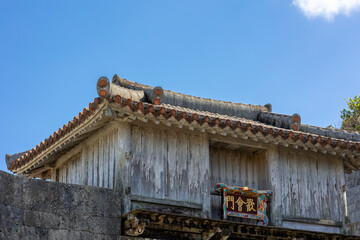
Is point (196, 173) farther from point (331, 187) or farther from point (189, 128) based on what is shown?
point (331, 187)

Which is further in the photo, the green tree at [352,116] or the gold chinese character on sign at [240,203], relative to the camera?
the green tree at [352,116]

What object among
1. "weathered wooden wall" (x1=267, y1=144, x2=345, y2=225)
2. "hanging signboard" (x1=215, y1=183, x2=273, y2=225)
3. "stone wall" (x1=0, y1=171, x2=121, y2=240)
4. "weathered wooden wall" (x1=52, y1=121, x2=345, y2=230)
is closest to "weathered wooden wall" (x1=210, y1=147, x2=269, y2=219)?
"weathered wooden wall" (x1=52, y1=121, x2=345, y2=230)

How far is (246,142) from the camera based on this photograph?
14.0 meters

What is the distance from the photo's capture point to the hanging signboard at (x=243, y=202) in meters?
13.2

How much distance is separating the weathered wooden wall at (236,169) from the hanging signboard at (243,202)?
56 cm

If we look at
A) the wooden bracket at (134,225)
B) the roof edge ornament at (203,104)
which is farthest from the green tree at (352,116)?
the wooden bracket at (134,225)

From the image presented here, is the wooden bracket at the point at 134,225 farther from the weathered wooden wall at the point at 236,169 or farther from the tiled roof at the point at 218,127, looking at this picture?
the weathered wooden wall at the point at 236,169

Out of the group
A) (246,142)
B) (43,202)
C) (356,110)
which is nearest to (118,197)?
(43,202)

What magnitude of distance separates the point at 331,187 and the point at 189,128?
4.36 meters

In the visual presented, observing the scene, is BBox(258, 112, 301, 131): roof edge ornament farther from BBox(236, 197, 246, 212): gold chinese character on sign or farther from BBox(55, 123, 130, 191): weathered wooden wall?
BBox(55, 123, 130, 191): weathered wooden wall

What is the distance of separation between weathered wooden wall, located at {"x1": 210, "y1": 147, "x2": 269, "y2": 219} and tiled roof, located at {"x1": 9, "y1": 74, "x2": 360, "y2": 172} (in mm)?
910

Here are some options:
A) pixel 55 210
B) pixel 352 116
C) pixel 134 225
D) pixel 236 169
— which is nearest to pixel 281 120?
pixel 236 169

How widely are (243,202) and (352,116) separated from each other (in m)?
16.9

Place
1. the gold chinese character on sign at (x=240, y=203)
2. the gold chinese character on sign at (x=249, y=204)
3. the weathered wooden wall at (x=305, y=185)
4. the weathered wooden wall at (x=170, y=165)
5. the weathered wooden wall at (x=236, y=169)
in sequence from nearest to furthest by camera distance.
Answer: the weathered wooden wall at (x=170, y=165), the gold chinese character on sign at (x=240, y=203), the gold chinese character on sign at (x=249, y=204), the weathered wooden wall at (x=236, y=169), the weathered wooden wall at (x=305, y=185)
